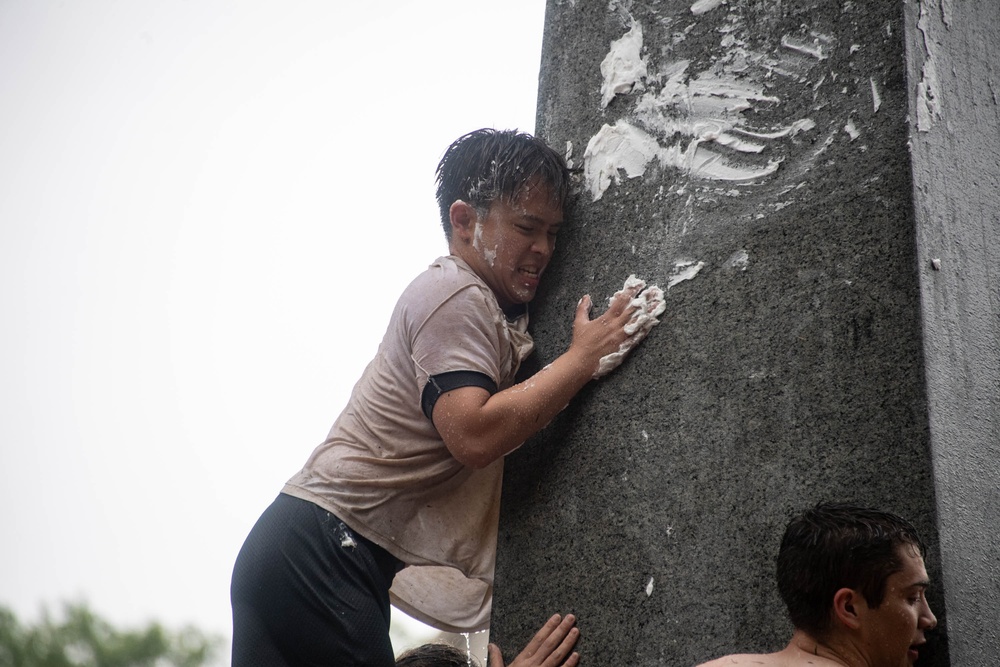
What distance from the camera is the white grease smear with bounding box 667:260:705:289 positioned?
234 cm

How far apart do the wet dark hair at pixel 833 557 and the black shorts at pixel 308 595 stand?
3.44ft

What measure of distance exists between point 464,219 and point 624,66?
25.3 inches

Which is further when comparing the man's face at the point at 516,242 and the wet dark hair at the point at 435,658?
the wet dark hair at the point at 435,658

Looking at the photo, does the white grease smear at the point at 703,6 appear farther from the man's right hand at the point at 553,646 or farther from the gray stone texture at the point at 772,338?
the man's right hand at the point at 553,646

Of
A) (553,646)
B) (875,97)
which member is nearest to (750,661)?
(553,646)

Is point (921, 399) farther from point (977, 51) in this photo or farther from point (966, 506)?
point (977, 51)

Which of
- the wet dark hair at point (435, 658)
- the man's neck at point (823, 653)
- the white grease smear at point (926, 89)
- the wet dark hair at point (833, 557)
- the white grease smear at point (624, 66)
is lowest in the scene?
the wet dark hair at point (435, 658)

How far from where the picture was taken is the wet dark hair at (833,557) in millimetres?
1703

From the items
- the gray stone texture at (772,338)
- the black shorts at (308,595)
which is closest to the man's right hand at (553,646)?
the gray stone texture at (772,338)

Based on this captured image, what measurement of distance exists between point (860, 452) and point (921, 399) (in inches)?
6.3

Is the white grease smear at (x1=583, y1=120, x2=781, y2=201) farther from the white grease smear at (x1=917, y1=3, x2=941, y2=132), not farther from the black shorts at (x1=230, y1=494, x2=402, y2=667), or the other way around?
the black shorts at (x1=230, y1=494, x2=402, y2=667)

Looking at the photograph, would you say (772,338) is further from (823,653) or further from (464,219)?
(464,219)

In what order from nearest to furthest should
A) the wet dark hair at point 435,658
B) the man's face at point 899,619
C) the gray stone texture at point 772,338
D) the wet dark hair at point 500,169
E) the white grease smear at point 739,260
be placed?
the man's face at point 899,619, the gray stone texture at point 772,338, the white grease smear at point 739,260, the wet dark hair at point 500,169, the wet dark hair at point 435,658

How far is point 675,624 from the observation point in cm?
212
